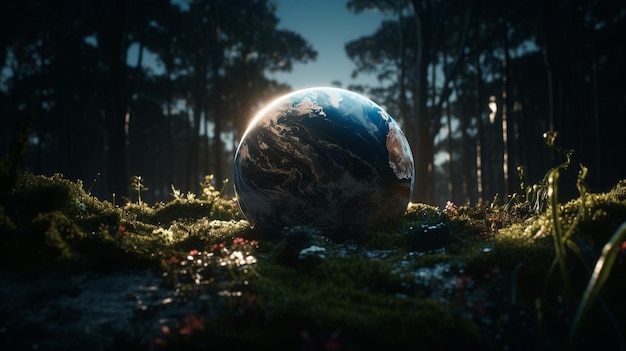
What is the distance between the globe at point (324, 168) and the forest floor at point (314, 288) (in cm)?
53

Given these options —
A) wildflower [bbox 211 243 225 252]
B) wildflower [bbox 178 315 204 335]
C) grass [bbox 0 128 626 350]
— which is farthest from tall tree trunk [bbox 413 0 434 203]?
wildflower [bbox 178 315 204 335]

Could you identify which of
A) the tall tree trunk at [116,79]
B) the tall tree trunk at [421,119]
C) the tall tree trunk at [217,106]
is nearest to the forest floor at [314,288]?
the tall tree trunk at [116,79]

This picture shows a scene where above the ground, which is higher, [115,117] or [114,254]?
[115,117]

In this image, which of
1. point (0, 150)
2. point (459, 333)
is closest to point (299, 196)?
point (459, 333)

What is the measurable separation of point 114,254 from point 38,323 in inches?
57.7

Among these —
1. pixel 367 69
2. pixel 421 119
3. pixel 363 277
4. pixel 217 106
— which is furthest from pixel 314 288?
pixel 367 69

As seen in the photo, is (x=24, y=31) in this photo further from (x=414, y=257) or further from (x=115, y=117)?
(x=414, y=257)

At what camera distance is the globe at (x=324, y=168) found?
656cm

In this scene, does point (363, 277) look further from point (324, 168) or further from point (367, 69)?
point (367, 69)

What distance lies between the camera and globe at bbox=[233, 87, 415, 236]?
21.5ft

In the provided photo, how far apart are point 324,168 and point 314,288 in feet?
7.98

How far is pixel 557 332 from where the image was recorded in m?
3.78

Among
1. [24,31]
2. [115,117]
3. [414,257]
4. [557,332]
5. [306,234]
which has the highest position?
[24,31]

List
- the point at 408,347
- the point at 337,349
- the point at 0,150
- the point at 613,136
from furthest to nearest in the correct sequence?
the point at 0,150 < the point at 613,136 < the point at 408,347 < the point at 337,349
